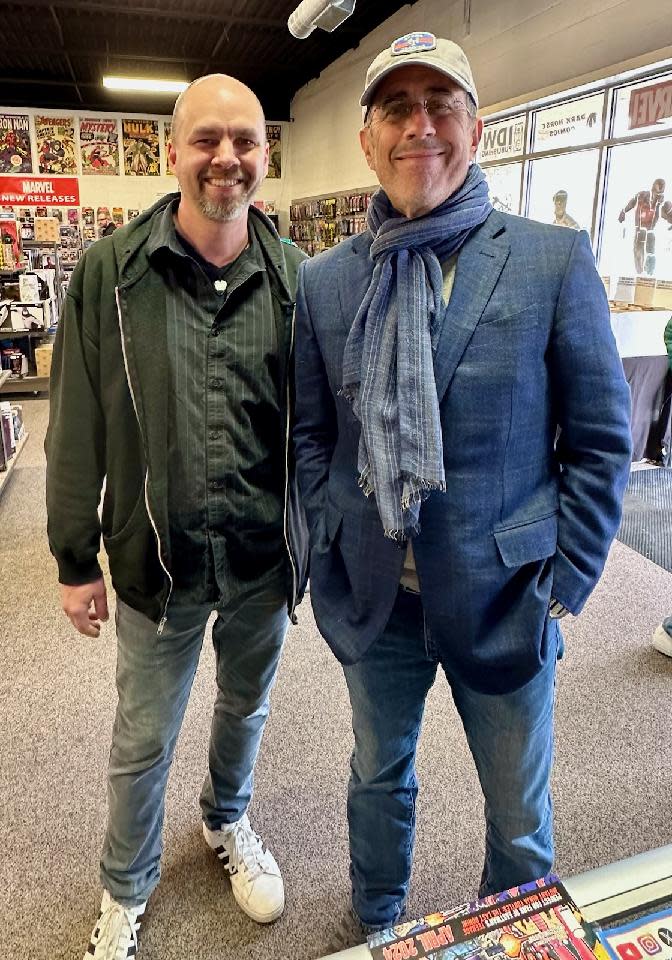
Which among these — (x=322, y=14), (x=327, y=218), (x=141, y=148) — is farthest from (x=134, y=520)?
(x=141, y=148)

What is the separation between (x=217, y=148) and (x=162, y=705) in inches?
43.1

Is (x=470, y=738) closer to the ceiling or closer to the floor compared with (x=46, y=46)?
closer to the floor

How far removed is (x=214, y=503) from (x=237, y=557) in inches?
5.1

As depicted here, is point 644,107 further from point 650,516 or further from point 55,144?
point 55,144

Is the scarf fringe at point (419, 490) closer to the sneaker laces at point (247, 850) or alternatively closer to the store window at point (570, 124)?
the sneaker laces at point (247, 850)

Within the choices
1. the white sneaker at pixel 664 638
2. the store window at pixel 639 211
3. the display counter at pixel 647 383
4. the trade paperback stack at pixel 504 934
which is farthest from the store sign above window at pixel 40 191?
the trade paperback stack at pixel 504 934

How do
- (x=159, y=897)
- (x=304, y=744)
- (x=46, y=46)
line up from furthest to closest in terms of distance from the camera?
1. (x=46, y=46)
2. (x=304, y=744)
3. (x=159, y=897)

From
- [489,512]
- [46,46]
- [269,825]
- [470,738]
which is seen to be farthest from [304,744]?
[46,46]

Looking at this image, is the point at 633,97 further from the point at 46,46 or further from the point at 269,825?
the point at 46,46

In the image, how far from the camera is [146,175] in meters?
12.2

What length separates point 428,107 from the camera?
114 centimetres

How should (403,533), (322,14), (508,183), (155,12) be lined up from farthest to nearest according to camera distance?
(155,12) → (508,183) → (322,14) → (403,533)

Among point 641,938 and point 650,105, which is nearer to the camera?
point 641,938

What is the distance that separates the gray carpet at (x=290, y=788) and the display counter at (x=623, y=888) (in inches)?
33.2
